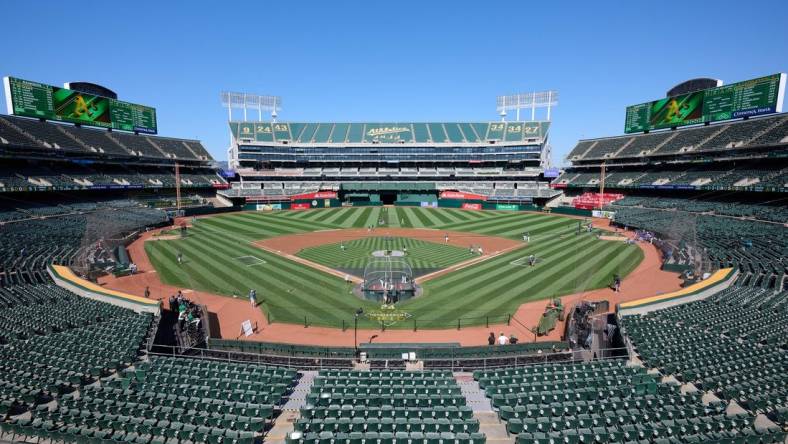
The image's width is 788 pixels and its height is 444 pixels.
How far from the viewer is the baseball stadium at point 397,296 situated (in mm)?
11781

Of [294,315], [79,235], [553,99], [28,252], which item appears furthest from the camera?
[553,99]

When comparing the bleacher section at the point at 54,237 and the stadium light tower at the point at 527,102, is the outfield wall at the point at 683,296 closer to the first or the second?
the bleacher section at the point at 54,237

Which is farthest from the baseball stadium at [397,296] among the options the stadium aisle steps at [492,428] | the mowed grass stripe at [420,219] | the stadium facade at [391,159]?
the stadium facade at [391,159]

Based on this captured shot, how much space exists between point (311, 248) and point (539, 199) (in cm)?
5977

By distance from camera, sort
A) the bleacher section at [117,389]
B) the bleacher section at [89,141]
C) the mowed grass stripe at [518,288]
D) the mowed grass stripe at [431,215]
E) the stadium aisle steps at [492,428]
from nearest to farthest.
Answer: the bleacher section at [117,389], the stadium aisle steps at [492,428], the mowed grass stripe at [518,288], the bleacher section at [89,141], the mowed grass stripe at [431,215]

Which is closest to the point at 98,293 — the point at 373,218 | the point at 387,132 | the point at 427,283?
the point at 427,283

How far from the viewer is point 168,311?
2191 cm

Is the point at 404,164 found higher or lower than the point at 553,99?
lower

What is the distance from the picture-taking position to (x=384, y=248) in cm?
4359

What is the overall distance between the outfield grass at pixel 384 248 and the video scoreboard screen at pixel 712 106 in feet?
182

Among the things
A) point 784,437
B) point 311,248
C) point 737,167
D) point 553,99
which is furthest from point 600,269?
point 553,99

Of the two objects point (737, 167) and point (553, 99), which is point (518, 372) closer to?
point (737, 167)

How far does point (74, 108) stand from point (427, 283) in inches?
2961

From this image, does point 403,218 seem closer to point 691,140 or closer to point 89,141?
point 691,140
